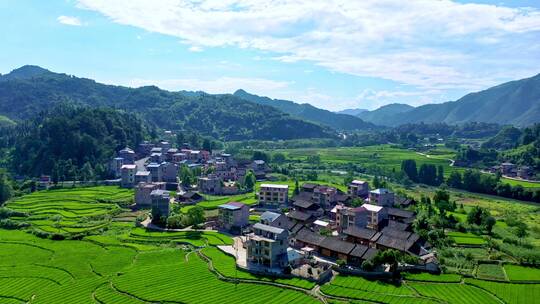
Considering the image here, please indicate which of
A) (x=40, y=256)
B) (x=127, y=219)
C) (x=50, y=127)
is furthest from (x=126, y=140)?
(x=40, y=256)

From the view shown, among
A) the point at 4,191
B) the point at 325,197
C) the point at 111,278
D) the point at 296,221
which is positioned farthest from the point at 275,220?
the point at 4,191

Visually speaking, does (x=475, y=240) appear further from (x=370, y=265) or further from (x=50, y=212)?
(x=50, y=212)

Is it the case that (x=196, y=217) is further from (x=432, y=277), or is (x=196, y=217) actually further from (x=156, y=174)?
(x=156, y=174)

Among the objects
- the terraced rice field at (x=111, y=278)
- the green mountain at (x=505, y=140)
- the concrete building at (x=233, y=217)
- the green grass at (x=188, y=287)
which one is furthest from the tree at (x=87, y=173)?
the green mountain at (x=505, y=140)

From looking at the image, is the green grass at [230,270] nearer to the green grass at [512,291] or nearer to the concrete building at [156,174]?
the green grass at [512,291]

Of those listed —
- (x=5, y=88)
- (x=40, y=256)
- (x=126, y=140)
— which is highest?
(x=5, y=88)

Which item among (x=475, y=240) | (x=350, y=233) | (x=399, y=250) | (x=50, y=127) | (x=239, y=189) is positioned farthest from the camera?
(x=50, y=127)
